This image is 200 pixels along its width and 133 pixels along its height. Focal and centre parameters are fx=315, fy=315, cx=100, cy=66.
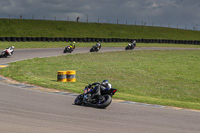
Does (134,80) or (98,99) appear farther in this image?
(134,80)

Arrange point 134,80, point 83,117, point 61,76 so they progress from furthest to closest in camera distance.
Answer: point 134,80
point 61,76
point 83,117

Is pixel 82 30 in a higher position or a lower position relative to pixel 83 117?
higher

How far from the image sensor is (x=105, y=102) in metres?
10.6

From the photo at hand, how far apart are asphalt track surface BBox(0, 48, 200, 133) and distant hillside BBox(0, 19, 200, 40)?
54.4 meters

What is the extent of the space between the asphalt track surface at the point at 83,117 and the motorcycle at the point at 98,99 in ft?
0.80

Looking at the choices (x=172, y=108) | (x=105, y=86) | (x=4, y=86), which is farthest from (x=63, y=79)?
(x=172, y=108)

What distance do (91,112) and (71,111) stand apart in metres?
0.65

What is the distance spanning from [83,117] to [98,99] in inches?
78.3

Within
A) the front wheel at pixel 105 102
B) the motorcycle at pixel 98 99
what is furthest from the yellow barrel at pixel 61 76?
the front wheel at pixel 105 102

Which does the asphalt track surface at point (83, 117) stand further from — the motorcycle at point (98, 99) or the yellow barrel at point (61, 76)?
the yellow barrel at point (61, 76)

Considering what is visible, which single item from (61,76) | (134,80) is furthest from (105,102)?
(134,80)

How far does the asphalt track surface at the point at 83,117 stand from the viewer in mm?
7770

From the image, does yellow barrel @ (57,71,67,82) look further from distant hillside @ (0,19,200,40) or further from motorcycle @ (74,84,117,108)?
distant hillside @ (0,19,200,40)

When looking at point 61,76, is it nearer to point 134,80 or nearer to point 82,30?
point 134,80
